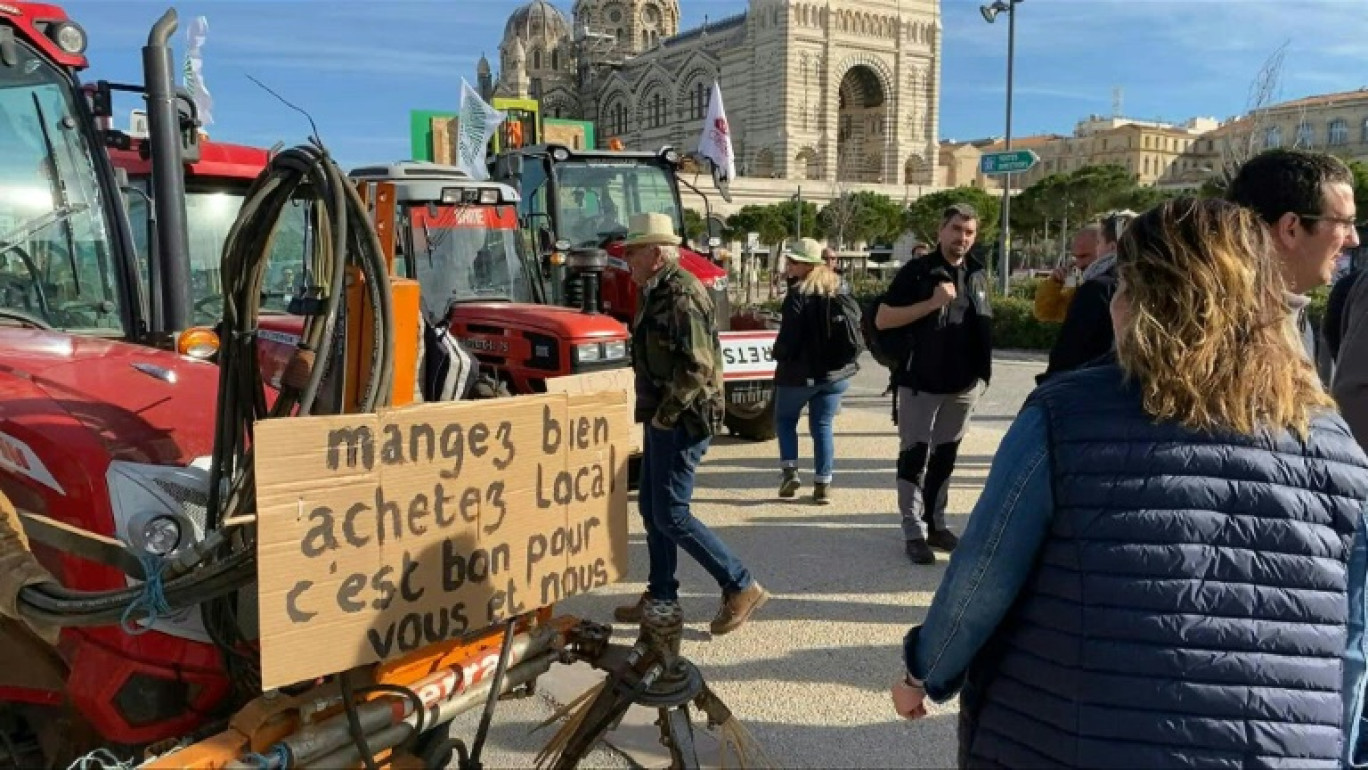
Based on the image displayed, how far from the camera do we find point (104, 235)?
3.60 metres

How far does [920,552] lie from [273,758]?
408 cm

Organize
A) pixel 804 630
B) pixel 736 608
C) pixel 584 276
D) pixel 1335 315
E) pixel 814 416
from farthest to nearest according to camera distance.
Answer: pixel 584 276 → pixel 814 416 → pixel 804 630 → pixel 736 608 → pixel 1335 315

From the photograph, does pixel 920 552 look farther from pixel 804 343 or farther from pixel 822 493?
pixel 804 343

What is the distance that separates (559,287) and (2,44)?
5.24 metres

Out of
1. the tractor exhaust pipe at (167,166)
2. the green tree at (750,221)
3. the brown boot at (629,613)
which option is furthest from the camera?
the green tree at (750,221)

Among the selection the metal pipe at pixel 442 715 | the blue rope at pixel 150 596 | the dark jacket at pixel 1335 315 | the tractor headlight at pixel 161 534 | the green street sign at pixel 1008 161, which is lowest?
the metal pipe at pixel 442 715

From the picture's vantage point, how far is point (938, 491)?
543 centimetres

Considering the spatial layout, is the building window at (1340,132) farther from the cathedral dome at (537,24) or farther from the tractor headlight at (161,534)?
the tractor headlight at (161,534)

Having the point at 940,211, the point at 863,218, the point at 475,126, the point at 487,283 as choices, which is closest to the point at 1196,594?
the point at 487,283

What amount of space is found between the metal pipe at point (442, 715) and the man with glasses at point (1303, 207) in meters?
2.25

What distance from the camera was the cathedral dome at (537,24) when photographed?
105 m

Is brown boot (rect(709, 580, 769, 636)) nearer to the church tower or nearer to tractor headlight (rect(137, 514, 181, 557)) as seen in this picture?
tractor headlight (rect(137, 514, 181, 557))

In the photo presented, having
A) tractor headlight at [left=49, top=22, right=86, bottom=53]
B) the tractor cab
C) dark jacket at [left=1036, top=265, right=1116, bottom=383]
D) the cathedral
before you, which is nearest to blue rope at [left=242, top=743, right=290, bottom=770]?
tractor headlight at [left=49, top=22, right=86, bottom=53]

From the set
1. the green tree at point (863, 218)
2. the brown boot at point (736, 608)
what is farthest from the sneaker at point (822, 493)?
the green tree at point (863, 218)
